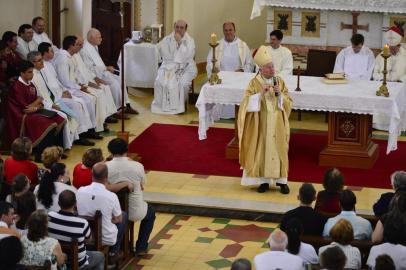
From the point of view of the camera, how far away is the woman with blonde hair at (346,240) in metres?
7.11

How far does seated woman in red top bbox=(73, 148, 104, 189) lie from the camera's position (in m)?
8.61

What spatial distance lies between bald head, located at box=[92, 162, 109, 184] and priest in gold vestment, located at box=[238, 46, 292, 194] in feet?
9.95

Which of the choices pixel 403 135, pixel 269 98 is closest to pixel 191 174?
pixel 269 98

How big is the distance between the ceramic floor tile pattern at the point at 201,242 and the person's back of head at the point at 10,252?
2.42 metres

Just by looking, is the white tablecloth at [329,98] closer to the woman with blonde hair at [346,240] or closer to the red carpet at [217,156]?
the red carpet at [217,156]

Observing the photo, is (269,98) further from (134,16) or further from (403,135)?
(134,16)

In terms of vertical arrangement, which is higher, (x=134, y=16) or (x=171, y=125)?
(x=134, y=16)

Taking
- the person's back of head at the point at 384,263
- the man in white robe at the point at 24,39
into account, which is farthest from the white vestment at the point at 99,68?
the person's back of head at the point at 384,263

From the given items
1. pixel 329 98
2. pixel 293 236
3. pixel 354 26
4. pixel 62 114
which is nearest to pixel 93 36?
pixel 62 114

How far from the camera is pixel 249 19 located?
58.8ft

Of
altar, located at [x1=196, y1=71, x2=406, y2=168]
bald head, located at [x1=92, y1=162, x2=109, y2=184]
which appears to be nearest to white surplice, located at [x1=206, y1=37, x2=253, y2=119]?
altar, located at [x1=196, y1=71, x2=406, y2=168]

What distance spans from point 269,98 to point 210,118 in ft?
5.43

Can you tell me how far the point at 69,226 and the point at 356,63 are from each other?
25.1ft

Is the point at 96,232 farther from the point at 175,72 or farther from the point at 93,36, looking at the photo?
the point at 175,72
